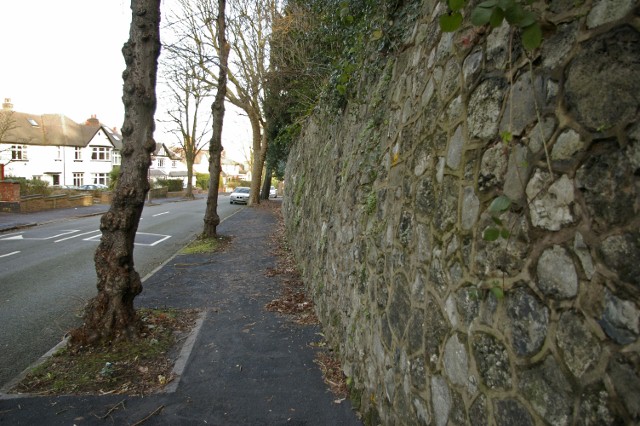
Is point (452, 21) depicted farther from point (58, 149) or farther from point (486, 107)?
point (58, 149)

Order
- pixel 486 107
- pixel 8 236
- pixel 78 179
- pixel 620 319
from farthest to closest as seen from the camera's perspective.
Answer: pixel 78 179
pixel 8 236
pixel 486 107
pixel 620 319

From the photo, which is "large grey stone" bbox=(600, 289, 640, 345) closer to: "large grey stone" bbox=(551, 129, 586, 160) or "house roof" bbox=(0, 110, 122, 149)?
"large grey stone" bbox=(551, 129, 586, 160)

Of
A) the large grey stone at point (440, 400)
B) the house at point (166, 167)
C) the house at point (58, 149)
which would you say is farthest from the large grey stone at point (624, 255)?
the house at point (166, 167)

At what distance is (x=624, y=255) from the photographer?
54.2 inches

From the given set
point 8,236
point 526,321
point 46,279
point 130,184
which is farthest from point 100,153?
point 526,321

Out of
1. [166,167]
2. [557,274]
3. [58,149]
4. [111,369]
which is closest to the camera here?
[557,274]

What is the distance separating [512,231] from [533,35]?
77 cm

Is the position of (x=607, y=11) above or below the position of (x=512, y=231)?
above

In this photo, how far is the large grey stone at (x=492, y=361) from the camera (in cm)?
184

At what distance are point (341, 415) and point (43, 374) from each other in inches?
117

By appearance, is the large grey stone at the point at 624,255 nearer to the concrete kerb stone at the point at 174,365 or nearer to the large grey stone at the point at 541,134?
the large grey stone at the point at 541,134

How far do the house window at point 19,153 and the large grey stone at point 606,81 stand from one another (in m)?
63.2

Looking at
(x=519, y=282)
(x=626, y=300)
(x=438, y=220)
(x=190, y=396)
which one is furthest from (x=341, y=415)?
(x=626, y=300)

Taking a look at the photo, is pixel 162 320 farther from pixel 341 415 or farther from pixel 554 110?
pixel 554 110
